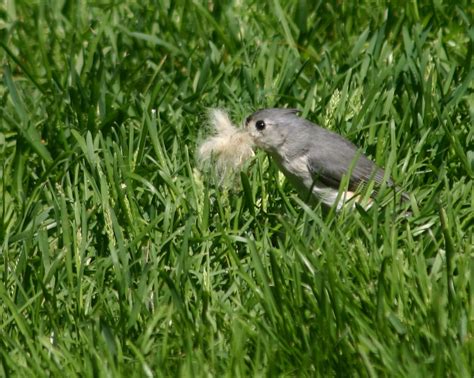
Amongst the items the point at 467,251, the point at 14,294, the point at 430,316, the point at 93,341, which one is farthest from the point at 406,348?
the point at 14,294

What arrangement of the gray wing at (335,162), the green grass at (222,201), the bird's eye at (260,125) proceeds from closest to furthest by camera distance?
the green grass at (222,201) < the gray wing at (335,162) < the bird's eye at (260,125)

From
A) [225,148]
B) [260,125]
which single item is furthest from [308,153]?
[225,148]

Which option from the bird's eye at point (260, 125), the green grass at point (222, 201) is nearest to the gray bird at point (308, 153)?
the bird's eye at point (260, 125)

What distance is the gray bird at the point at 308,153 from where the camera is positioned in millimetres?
4875

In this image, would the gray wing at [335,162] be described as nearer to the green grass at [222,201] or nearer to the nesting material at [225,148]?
the green grass at [222,201]

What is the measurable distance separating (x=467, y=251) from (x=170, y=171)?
1.47 metres

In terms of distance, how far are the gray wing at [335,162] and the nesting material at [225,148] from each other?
12.1 inches

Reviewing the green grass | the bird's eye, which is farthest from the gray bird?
the green grass

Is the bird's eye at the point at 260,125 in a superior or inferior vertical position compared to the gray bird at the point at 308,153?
superior

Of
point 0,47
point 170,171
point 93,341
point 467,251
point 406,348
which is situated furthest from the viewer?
point 0,47

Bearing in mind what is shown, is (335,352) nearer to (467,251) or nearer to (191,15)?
(467,251)

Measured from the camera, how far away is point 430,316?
3523mm

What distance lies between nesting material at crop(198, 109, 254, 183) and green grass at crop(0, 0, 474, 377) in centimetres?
8

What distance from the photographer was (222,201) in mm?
4605
